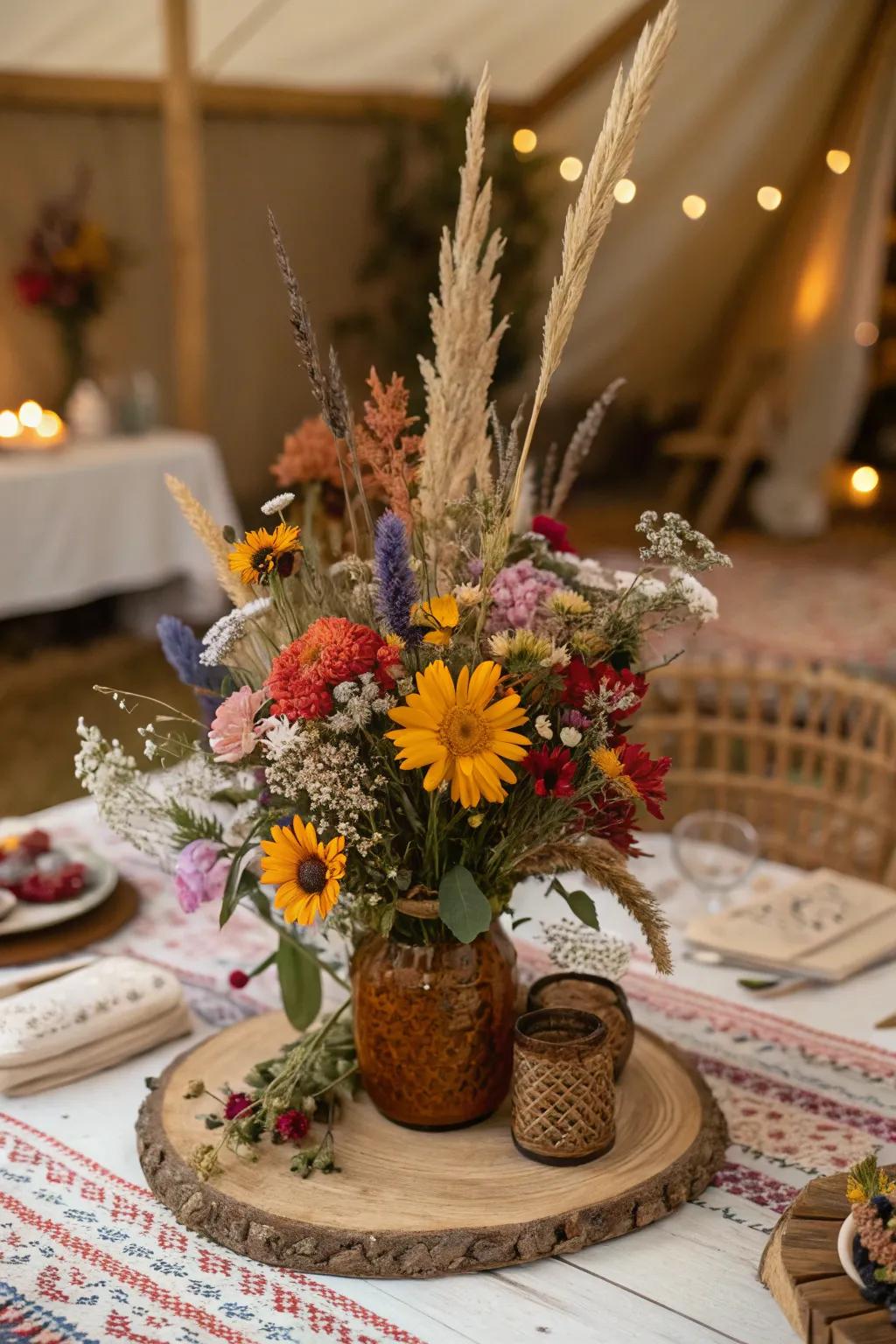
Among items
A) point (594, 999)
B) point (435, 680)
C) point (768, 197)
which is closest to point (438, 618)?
point (435, 680)

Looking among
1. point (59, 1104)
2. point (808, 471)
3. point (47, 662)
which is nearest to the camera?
point (59, 1104)

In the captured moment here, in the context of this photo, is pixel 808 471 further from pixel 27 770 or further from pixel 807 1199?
pixel 807 1199

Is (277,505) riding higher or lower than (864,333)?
lower

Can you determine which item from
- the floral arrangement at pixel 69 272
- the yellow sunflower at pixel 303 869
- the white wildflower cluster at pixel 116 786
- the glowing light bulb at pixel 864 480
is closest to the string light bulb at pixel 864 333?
the glowing light bulb at pixel 864 480

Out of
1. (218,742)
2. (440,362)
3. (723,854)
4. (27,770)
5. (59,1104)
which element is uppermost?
(440,362)

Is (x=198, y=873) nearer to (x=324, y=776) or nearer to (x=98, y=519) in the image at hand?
(x=324, y=776)

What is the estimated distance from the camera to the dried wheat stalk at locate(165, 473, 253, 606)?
1075mm

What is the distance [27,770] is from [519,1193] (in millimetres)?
2859

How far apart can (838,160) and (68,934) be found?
193 inches

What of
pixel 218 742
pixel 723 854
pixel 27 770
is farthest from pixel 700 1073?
pixel 27 770

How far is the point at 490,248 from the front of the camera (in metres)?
0.96

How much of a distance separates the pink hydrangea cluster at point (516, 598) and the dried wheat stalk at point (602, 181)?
90 millimetres

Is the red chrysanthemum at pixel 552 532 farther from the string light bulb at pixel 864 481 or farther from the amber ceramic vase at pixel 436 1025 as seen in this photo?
the string light bulb at pixel 864 481

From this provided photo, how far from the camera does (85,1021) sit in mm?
1178
